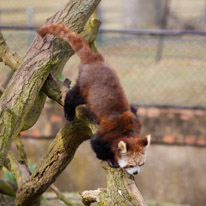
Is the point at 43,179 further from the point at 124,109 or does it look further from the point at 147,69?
the point at 147,69

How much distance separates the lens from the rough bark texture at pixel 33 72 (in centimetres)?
300

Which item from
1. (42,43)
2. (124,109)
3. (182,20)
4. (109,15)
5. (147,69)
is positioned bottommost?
(109,15)

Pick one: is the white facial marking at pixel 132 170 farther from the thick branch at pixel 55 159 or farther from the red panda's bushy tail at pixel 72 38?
the red panda's bushy tail at pixel 72 38

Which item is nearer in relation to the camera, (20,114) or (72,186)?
(20,114)

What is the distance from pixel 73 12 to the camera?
138 inches

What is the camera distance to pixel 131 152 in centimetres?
304

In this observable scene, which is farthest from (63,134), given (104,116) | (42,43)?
(42,43)

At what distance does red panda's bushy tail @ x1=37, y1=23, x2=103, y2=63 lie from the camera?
129 inches

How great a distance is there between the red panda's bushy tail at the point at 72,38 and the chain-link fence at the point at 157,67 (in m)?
3.09

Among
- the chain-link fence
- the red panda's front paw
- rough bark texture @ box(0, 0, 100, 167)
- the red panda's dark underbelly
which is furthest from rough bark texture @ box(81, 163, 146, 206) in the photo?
the chain-link fence

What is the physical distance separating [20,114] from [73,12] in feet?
3.48

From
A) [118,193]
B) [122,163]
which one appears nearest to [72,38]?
Result: [122,163]

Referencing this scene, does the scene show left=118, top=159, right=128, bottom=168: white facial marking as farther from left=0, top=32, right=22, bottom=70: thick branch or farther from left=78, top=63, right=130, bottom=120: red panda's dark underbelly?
left=0, top=32, right=22, bottom=70: thick branch

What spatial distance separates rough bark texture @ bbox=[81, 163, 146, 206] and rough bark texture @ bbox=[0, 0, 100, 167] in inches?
30.7
